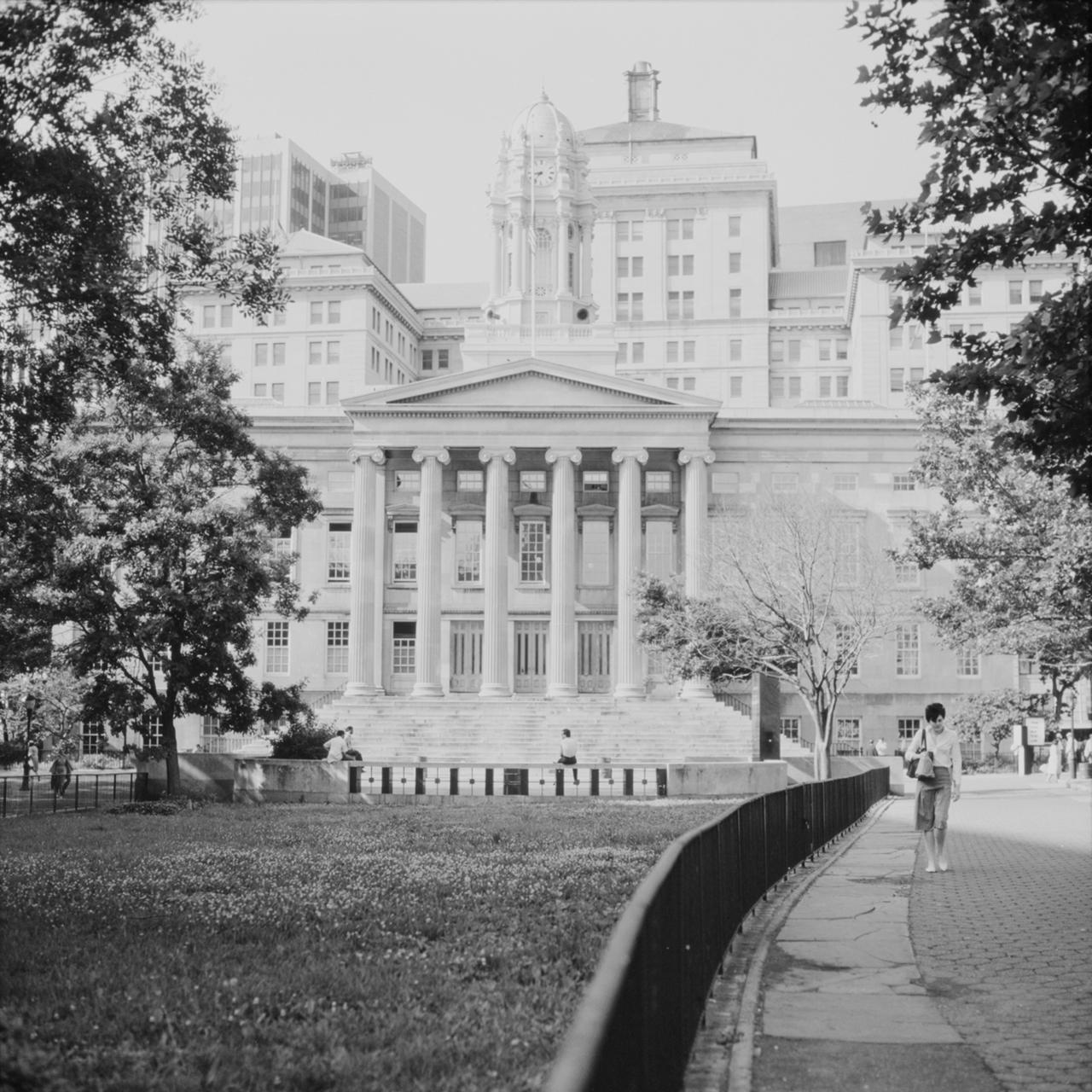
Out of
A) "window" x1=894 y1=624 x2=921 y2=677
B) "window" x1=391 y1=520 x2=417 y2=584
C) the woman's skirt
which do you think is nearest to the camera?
the woman's skirt

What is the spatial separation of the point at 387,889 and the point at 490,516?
186ft

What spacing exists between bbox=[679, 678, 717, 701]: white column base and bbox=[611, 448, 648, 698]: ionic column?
90.0 inches

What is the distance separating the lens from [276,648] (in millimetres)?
76875

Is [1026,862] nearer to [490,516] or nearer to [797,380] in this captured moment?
[490,516]

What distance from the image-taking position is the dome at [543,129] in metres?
93.3

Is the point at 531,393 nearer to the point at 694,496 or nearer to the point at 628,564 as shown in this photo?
the point at 694,496

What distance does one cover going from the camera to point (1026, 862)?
20.8 m

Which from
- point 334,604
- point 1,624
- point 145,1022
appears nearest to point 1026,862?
point 145,1022

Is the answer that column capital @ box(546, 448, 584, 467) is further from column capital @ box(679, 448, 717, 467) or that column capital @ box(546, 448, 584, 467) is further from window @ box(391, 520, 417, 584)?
window @ box(391, 520, 417, 584)

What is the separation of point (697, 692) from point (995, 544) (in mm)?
33738

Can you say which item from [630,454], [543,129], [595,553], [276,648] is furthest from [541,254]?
[276,648]

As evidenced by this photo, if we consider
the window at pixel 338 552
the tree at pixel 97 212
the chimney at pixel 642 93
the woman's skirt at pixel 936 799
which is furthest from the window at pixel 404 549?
the chimney at pixel 642 93

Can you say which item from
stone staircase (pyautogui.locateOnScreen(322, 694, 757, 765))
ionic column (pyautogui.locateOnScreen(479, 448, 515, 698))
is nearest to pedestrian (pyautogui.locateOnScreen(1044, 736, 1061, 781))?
stone staircase (pyautogui.locateOnScreen(322, 694, 757, 765))

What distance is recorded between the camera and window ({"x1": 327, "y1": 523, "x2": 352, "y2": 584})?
251 feet
